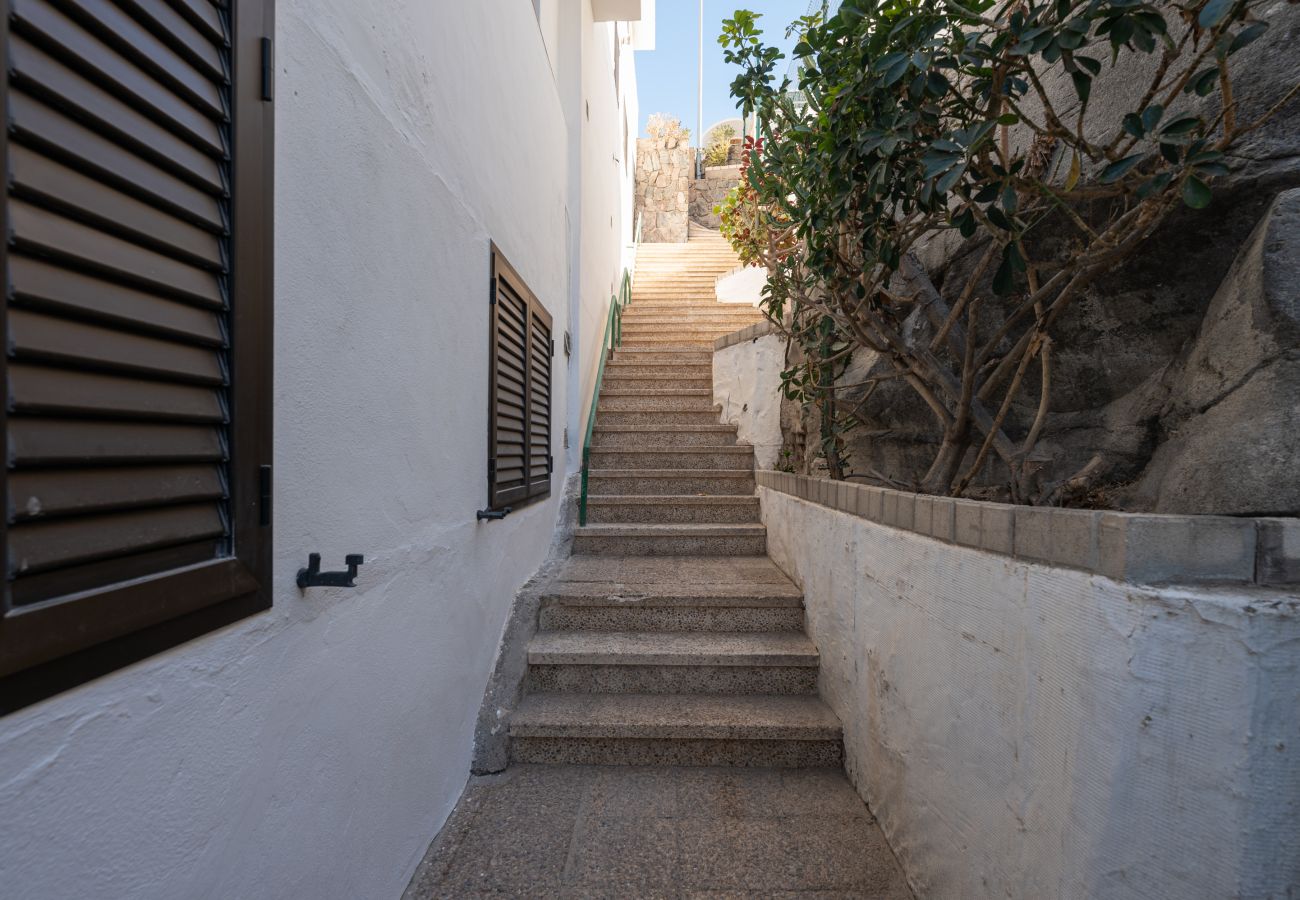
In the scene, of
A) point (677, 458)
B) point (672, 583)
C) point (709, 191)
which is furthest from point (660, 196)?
point (672, 583)

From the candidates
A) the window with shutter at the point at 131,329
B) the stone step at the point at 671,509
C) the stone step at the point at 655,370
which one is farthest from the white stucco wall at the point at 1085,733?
the stone step at the point at 655,370

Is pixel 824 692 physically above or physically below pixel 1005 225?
below

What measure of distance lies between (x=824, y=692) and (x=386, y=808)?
5.82 ft

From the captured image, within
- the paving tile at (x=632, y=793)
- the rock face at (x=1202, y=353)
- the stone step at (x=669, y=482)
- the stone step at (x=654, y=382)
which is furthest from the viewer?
the stone step at (x=654, y=382)

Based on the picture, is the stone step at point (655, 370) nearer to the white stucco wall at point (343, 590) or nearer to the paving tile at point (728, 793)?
the white stucco wall at point (343, 590)

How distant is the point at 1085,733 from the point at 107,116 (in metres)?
1.76

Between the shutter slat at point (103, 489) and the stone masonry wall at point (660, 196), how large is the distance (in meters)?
13.6

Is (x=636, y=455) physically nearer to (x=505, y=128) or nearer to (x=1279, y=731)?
(x=505, y=128)

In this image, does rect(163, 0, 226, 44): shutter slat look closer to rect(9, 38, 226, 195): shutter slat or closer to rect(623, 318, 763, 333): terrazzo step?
rect(9, 38, 226, 195): shutter slat

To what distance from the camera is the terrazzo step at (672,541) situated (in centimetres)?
403

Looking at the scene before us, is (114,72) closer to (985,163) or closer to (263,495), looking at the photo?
(263,495)

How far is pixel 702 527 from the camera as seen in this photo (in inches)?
162

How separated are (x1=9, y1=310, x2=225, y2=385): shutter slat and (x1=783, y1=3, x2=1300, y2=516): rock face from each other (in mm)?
2024

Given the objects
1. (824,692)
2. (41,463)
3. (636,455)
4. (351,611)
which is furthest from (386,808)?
(636,455)
